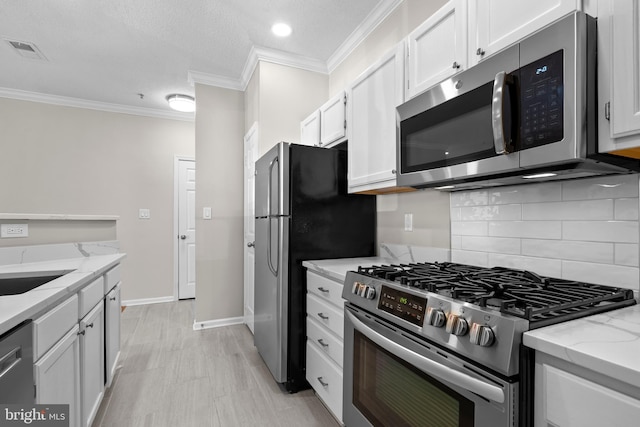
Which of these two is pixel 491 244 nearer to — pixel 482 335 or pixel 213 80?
pixel 482 335

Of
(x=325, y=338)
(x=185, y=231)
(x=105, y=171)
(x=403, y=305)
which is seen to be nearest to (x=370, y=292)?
(x=403, y=305)

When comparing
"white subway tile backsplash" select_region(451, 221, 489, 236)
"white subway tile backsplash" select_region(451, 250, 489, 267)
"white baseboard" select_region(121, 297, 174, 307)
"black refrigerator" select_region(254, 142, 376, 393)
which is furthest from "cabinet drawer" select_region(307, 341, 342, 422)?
"white baseboard" select_region(121, 297, 174, 307)

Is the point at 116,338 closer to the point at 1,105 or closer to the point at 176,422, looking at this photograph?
the point at 176,422

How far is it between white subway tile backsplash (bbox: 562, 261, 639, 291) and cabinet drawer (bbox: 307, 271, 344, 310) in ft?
3.18

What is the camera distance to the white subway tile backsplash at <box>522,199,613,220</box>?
1.19 metres

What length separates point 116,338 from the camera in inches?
92.1

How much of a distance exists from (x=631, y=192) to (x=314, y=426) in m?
1.82

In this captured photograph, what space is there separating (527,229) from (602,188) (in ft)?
1.05

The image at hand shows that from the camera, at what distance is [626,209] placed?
1.14 m

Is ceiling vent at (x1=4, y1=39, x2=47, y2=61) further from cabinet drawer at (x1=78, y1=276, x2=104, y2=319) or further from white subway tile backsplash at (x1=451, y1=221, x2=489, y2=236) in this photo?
white subway tile backsplash at (x1=451, y1=221, x2=489, y2=236)

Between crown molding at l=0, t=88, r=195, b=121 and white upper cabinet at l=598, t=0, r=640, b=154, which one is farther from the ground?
crown molding at l=0, t=88, r=195, b=121

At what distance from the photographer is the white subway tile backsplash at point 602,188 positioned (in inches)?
44.7

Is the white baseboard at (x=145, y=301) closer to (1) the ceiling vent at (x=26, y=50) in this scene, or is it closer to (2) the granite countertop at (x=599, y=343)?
(1) the ceiling vent at (x=26, y=50)

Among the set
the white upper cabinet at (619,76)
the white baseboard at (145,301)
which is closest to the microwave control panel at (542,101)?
the white upper cabinet at (619,76)
